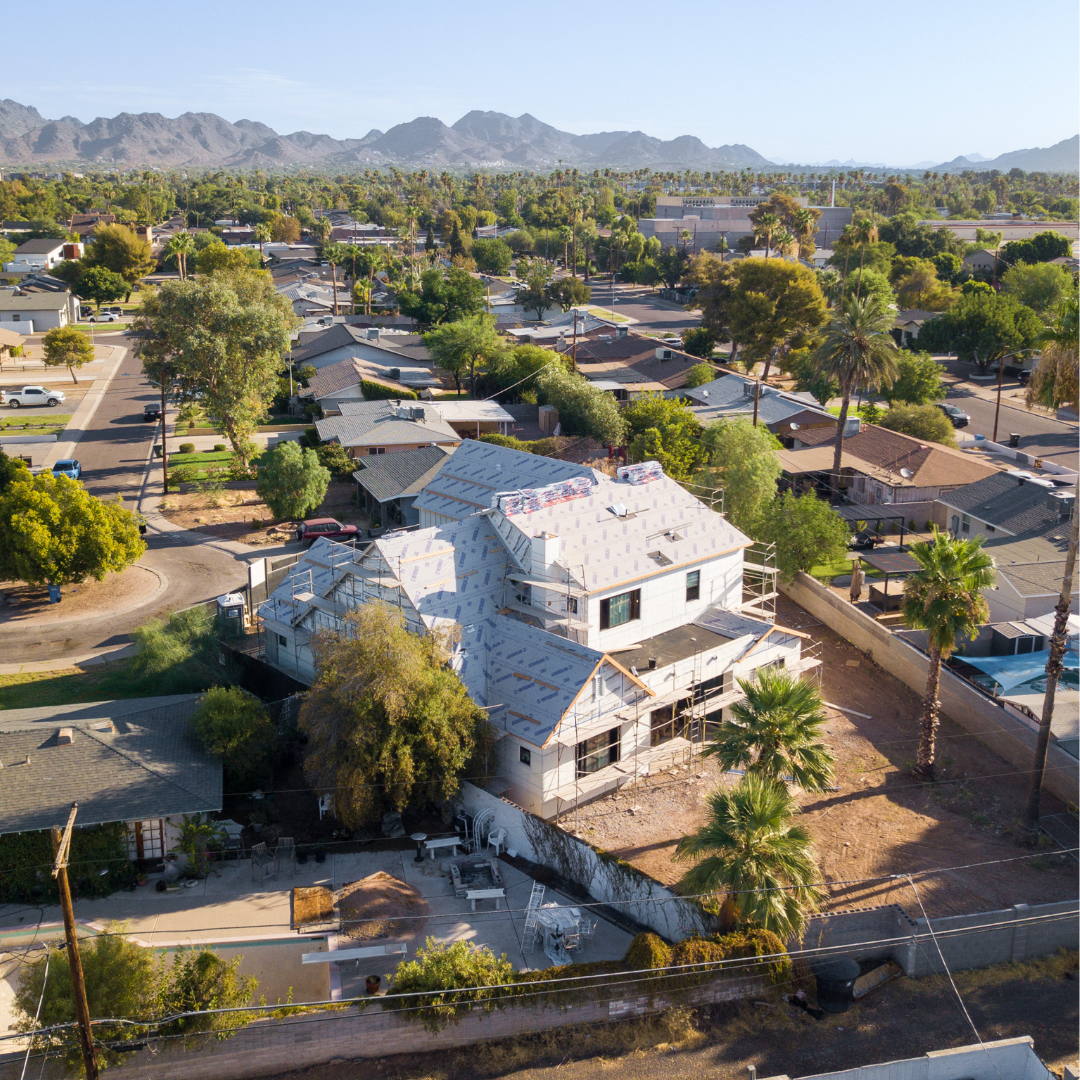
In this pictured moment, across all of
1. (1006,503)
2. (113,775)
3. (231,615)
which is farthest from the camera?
(1006,503)

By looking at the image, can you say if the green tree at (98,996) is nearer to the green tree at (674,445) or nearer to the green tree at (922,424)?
the green tree at (674,445)

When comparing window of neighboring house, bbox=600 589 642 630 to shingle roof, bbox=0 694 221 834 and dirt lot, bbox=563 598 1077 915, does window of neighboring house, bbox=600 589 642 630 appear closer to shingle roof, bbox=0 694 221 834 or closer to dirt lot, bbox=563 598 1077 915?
dirt lot, bbox=563 598 1077 915

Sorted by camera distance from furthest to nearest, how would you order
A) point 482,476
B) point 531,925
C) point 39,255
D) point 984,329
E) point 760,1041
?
point 39,255 → point 984,329 → point 482,476 → point 531,925 → point 760,1041

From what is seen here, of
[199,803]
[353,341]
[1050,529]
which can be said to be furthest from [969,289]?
[199,803]

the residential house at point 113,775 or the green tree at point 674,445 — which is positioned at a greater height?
the green tree at point 674,445

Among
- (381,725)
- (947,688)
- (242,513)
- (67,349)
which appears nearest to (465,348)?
(242,513)

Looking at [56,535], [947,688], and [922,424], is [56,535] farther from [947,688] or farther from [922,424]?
[922,424]

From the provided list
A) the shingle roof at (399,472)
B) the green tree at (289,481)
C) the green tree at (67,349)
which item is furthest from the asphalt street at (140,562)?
the green tree at (67,349)
